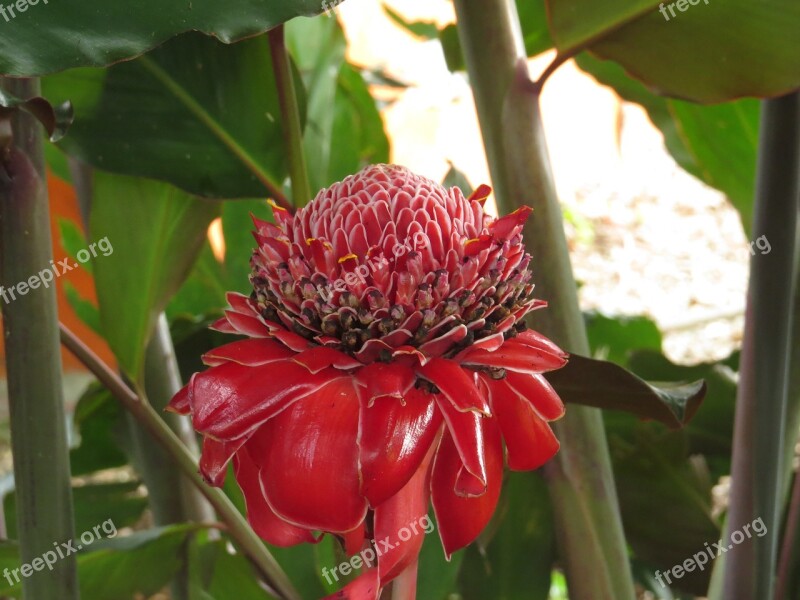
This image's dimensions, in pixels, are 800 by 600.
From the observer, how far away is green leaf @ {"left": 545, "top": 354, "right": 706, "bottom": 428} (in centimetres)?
37

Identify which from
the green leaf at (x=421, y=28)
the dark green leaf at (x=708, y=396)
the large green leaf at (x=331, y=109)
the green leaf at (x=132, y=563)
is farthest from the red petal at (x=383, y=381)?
the green leaf at (x=421, y=28)

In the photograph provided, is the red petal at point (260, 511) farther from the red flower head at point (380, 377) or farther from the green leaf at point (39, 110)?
the green leaf at point (39, 110)

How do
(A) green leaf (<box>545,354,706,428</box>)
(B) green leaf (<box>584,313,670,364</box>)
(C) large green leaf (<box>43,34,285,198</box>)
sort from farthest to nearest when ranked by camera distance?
(B) green leaf (<box>584,313,670,364</box>) < (C) large green leaf (<box>43,34,285,198</box>) < (A) green leaf (<box>545,354,706,428</box>)

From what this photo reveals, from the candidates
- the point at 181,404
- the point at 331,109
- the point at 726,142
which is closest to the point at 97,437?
the point at 331,109

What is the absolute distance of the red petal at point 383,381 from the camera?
26 centimetres

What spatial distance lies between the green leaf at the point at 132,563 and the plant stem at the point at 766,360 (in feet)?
1.05

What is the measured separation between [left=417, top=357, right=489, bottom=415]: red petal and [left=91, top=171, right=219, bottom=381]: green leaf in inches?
10.5

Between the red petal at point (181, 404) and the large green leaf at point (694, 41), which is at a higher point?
the large green leaf at point (694, 41)

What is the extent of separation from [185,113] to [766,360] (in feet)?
1.22

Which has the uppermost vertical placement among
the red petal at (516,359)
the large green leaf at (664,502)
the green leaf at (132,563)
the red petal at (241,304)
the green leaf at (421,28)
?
the green leaf at (421,28)

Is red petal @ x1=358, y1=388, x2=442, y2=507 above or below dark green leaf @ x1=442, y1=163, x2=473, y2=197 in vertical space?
below

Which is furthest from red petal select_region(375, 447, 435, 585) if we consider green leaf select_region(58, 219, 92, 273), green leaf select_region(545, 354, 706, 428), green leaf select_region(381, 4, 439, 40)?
green leaf select_region(381, 4, 439, 40)

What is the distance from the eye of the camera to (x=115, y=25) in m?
0.30

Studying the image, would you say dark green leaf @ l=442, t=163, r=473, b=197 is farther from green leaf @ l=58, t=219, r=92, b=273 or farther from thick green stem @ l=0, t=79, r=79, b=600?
green leaf @ l=58, t=219, r=92, b=273
